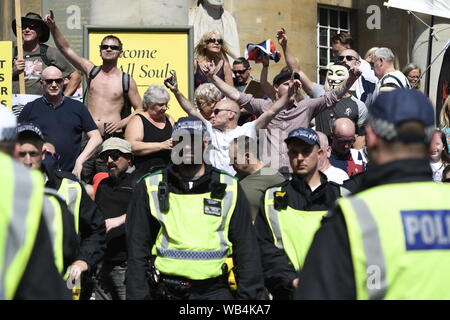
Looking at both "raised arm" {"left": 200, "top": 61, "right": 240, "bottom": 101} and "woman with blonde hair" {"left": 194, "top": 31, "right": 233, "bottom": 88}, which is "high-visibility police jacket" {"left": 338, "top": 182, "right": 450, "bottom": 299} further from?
"woman with blonde hair" {"left": 194, "top": 31, "right": 233, "bottom": 88}

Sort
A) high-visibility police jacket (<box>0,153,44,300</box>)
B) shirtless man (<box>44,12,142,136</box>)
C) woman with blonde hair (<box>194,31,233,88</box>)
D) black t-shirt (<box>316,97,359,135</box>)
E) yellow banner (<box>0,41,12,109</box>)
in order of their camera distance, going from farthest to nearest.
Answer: woman with blonde hair (<box>194,31,233,88</box>) → black t-shirt (<box>316,97,359,135</box>) → shirtless man (<box>44,12,142,136</box>) → yellow banner (<box>0,41,12,109</box>) → high-visibility police jacket (<box>0,153,44,300</box>)

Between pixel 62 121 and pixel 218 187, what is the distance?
3033mm

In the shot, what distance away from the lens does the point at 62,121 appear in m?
9.69

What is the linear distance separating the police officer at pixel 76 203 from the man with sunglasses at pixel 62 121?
232cm

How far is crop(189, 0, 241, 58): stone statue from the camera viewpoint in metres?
15.2

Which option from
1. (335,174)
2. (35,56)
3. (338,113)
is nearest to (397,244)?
(335,174)

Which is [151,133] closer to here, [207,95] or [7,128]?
[207,95]

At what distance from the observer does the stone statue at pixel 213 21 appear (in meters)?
15.2

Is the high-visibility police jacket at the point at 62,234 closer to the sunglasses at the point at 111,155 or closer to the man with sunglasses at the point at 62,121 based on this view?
the sunglasses at the point at 111,155

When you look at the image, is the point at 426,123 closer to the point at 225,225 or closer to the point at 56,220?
the point at 56,220

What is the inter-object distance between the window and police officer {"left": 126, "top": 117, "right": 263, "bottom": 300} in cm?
1309

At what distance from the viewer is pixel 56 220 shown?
18.7 feet

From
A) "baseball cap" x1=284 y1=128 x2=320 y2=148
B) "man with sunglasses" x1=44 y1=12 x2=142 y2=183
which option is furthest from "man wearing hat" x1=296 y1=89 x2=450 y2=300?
"man with sunglasses" x1=44 y1=12 x2=142 y2=183

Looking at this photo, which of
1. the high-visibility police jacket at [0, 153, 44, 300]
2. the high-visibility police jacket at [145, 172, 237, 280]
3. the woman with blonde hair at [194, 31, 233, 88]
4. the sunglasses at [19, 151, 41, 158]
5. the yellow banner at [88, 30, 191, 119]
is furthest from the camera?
the woman with blonde hair at [194, 31, 233, 88]
